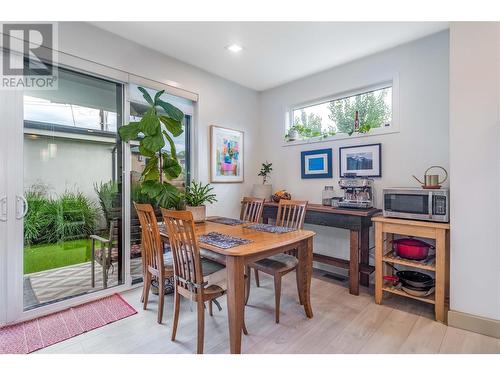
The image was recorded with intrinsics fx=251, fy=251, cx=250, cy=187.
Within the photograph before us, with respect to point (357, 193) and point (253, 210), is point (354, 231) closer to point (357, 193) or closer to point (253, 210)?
point (357, 193)

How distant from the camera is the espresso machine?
2.86 m

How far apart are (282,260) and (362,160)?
65.9 inches

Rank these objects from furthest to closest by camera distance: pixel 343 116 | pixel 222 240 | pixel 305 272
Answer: pixel 343 116
pixel 305 272
pixel 222 240

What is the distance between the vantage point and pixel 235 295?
5.34ft

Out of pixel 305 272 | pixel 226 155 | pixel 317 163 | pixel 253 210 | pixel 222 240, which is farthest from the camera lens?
pixel 226 155

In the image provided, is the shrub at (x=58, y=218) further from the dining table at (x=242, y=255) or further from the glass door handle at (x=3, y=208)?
the dining table at (x=242, y=255)

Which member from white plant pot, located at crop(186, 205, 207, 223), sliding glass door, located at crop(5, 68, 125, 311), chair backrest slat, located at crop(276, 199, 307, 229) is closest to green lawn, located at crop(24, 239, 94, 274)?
sliding glass door, located at crop(5, 68, 125, 311)

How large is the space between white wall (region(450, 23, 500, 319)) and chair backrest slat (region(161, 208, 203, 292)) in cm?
208

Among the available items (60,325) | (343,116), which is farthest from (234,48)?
(60,325)

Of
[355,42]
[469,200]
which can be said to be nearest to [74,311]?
[469,200]

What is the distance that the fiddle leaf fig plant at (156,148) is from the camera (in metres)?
2.54
